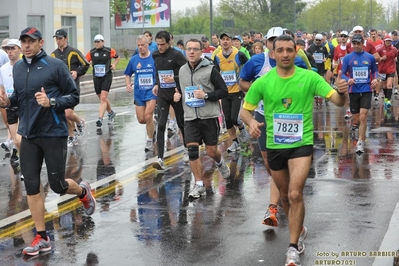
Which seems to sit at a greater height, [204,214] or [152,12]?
[152,12]

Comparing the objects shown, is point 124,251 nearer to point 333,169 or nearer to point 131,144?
point 333,169

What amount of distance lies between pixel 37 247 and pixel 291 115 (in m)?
2.49

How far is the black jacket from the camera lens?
7668 millimetres

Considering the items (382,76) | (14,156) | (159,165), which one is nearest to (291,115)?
(159,165)

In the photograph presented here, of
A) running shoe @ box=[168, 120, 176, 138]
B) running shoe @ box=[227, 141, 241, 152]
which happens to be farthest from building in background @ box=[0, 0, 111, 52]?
running shoe @ box=[227, 141, 241, 152]

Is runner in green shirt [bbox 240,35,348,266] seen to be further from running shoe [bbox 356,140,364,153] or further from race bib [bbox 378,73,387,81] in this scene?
race bib [bbox 378,73,387,81]

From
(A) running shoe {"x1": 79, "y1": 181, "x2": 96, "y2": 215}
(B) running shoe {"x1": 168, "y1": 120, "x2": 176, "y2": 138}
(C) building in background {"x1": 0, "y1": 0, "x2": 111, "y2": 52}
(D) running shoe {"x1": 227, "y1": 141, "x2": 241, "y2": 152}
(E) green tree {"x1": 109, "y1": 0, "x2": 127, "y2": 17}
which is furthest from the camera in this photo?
(E) green tree {"x1": 109, "y1": 0, "x2": 127, "y2": 17}

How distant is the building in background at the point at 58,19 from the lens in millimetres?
41256

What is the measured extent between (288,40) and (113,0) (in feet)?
225

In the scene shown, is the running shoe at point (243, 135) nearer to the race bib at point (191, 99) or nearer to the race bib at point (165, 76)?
the race bib at point (165, 76)

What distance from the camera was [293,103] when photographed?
7.06 meters

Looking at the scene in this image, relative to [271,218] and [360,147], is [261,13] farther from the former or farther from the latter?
[271,218]

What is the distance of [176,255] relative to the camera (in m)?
7.27

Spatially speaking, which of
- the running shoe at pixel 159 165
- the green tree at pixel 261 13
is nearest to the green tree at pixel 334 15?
the green tree at pixel 261 13
